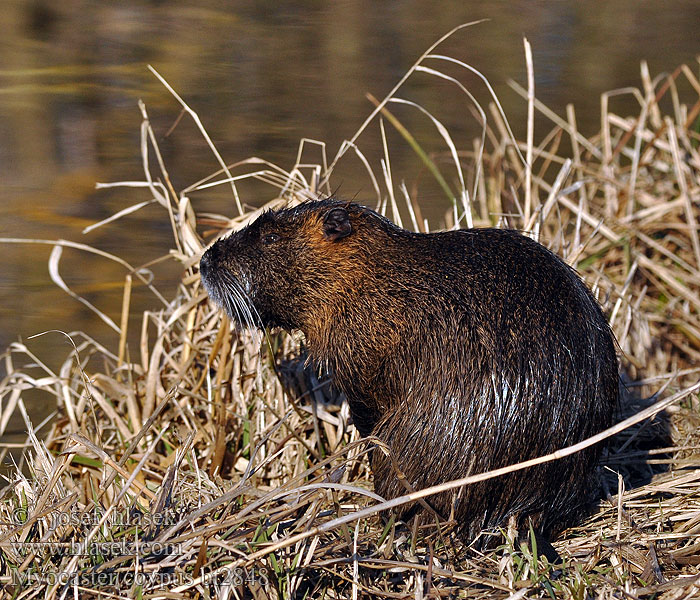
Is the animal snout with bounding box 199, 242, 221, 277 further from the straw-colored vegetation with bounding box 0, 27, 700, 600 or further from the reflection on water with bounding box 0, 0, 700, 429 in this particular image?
the reflection on water with bounding box 0, 0, 700, 429

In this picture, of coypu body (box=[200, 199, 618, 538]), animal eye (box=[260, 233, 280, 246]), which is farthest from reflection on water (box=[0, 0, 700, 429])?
coypu body (box=[200, 199, 618, 538])

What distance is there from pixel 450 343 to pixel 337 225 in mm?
524

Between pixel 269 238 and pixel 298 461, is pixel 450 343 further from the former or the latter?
pixel 298 461

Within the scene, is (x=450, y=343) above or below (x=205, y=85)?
above

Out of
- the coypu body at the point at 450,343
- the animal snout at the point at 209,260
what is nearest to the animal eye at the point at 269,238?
the coypu body at the point at 450,343

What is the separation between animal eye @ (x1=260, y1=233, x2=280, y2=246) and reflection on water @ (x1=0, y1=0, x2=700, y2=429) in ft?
6.63

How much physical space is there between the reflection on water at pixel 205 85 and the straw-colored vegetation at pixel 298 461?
110 centimetres

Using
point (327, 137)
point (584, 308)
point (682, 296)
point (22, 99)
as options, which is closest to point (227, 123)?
point (327, 137)

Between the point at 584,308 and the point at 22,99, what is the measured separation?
17.4 feet

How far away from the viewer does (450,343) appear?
2.44m

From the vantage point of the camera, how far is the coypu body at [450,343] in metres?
2.39

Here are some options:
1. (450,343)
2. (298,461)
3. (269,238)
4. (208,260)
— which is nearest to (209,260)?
(208,260)

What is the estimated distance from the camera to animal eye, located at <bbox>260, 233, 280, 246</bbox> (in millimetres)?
2805

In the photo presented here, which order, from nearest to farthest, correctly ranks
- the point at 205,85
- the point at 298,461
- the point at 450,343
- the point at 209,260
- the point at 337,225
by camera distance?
the point at 450,343 → the point at 337,225 → the point at 209,260 → the point at 298,461 → the point at 205,85
